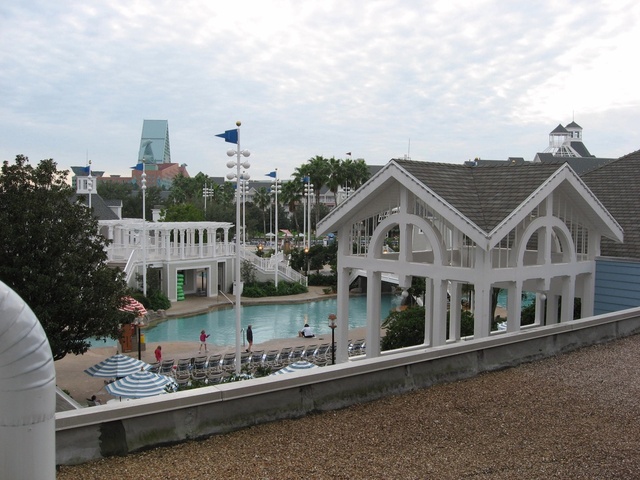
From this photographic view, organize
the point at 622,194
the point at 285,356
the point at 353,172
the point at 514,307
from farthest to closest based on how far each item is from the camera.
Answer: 1. the point at 353,172
2. the point at 285,356
3. the point at 622,194
4. the point at 514,307

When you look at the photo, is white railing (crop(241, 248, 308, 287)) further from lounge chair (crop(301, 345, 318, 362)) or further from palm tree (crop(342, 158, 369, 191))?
lounge chair (crop(301, 345, 318, 362))

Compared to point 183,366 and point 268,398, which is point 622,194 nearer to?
point 268,398

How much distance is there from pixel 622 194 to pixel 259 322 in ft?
74.6

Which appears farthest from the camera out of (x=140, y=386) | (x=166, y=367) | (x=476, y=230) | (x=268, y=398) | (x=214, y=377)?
(x=166, y=367)

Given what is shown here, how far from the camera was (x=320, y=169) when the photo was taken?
5606 cm

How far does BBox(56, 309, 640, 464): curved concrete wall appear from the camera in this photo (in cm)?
626

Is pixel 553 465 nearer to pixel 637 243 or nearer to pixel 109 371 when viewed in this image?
pixel 637 243

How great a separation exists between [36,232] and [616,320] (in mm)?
13581

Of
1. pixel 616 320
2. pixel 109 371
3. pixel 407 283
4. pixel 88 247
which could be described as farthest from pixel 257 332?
pixel 616 320

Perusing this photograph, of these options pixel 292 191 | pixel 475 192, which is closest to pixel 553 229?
pixel 475 192

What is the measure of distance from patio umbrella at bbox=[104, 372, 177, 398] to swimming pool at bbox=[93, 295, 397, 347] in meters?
13.0

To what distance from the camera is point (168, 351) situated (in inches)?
1082

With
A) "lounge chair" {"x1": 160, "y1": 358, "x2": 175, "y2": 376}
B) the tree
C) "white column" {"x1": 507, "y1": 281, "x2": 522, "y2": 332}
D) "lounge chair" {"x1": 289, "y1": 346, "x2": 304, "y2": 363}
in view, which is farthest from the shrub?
the tree

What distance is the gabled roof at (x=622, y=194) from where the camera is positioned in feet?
52.0
